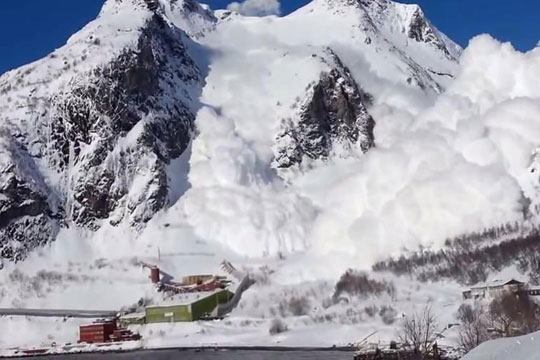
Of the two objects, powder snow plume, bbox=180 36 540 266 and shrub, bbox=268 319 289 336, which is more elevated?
powder snow plume, bbox=180 36 540 266

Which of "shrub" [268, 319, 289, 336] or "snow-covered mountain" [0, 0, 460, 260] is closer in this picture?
"shrub" [268, 319, 289, 336]

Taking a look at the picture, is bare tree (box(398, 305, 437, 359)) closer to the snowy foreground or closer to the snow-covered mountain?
the snowy foreground

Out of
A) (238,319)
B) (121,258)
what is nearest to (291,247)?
(121,258)

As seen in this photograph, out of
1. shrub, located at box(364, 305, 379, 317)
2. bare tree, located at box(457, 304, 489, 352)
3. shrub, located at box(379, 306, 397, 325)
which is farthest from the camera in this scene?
shrub, located at box(364, 305, 379, 317)

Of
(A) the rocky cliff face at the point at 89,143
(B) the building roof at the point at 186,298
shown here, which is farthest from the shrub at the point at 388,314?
(A) the rocky cliff face at the point at 89,143

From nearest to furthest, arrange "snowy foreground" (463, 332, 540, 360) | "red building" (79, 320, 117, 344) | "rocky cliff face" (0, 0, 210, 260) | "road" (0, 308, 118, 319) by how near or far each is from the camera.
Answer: "snowy foreground" (463, 332, 540, 360) < "red building" (79, 320, 117, 344) < "road" (0, 308, 118, 319) < "rocky cliff face" (0, 0, 210, 260)

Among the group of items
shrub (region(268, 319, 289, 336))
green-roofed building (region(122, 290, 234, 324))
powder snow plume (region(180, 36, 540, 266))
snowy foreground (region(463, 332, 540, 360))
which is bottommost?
snowy foreground (region(463, 332, 540, 360))

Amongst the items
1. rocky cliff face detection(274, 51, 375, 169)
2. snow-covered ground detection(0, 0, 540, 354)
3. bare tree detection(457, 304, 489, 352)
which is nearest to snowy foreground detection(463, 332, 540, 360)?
bare tree detection(457, 304, 489, 352)

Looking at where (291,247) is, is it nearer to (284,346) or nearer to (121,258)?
(121,258)
